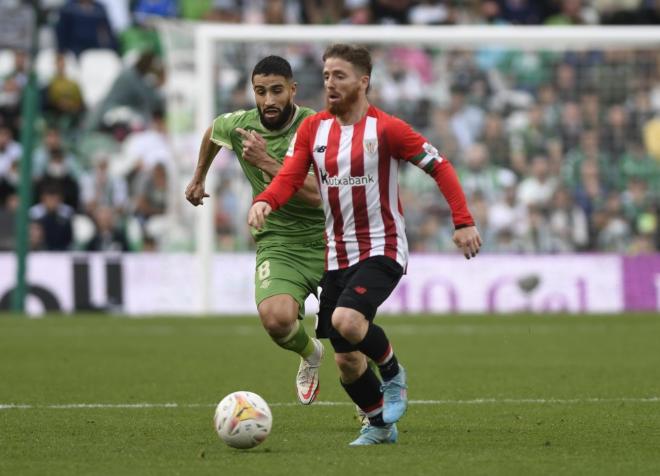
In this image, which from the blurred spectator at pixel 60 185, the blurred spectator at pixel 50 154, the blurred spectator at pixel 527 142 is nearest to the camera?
the blurred spectator at pixel 527 142

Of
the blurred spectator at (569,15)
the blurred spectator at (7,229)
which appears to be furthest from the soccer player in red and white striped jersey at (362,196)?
the blurred spectator at (569,15)

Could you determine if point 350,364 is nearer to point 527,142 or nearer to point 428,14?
point 527,142

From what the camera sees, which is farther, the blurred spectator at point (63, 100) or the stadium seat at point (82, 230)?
the blurred spectator at point (63, 100)

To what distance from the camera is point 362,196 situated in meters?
7.31

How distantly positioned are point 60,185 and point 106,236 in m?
1.23

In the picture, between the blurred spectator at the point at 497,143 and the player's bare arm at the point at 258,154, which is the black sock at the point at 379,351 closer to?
the player's bare arm at the point at 258,154

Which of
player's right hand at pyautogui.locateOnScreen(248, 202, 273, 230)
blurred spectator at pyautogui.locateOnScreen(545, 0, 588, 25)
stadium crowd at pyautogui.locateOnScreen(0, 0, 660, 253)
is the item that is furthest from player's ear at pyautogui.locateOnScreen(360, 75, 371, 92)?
blurred spectator at pyautogui.locateOnScreen(545, 0, 588, 25)

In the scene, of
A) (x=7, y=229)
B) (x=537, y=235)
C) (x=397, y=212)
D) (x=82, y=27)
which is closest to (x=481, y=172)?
(x=537, y=235)

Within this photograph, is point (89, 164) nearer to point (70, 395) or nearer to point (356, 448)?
point (70, 395)

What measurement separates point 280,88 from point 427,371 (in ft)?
13.7

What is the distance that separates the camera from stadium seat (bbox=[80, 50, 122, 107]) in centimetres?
2325

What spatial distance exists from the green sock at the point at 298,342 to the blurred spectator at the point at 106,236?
12.1 meters

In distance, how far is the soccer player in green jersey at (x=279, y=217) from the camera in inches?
323

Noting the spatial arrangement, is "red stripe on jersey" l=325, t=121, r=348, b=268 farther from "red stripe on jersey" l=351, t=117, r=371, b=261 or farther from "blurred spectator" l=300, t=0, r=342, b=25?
"blurred spectator" l=300, t=0, r=342, b=25
